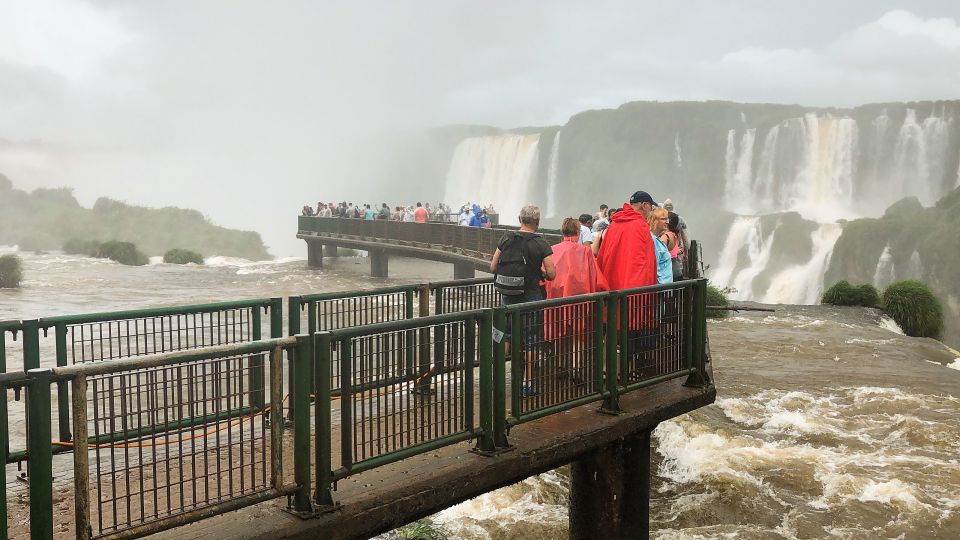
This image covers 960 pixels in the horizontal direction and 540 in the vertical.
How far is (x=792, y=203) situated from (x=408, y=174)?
54.0 m

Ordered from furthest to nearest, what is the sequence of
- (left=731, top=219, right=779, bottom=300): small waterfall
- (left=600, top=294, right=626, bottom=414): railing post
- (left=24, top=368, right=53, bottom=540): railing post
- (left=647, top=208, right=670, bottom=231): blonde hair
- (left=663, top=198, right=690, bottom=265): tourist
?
(left=731, top=219, right=779, bottom=300): small waterfall, (left=663, top=198, right=690, bottom=265): tourist, (left=647, top=208, right=670, bottom=231): blonde hair, (left=600, top=294, right=626, bottom=414): railing post, (left=24, top=368, right=53, bottom=540): railing post

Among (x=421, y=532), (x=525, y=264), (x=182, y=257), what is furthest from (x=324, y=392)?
(x=182, y=257)

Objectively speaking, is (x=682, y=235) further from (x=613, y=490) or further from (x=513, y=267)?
(x=613, y=490)

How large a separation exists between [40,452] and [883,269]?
33898 mm

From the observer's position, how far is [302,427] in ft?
14.5

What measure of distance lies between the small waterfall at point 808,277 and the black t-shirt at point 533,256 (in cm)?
2967

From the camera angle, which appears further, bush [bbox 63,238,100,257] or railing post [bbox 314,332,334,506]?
bush [bbox 63,238,100,257]

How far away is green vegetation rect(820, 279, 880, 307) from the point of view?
2452cm

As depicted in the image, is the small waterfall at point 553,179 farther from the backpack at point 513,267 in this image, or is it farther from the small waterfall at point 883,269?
the backpack at point 513,267

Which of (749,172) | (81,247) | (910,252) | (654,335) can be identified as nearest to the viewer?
(654,335)

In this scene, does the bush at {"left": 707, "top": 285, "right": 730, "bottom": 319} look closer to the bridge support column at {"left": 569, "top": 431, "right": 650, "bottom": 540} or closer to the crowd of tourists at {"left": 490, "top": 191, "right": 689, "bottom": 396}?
the crowd of tourists at {"left": 490, "top": 191, "right": 689, "bottom": 396}

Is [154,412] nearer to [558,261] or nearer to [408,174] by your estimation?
[558,261]

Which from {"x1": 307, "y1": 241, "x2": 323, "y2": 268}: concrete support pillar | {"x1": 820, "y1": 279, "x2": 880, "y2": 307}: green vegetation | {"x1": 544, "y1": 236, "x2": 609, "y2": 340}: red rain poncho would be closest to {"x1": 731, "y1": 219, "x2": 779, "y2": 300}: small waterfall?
{"x1": 820, "y1": 279, "x2": 880, "y2": 307}: green vegetation

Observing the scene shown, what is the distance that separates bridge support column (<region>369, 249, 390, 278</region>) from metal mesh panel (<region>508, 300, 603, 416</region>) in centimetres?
2663
